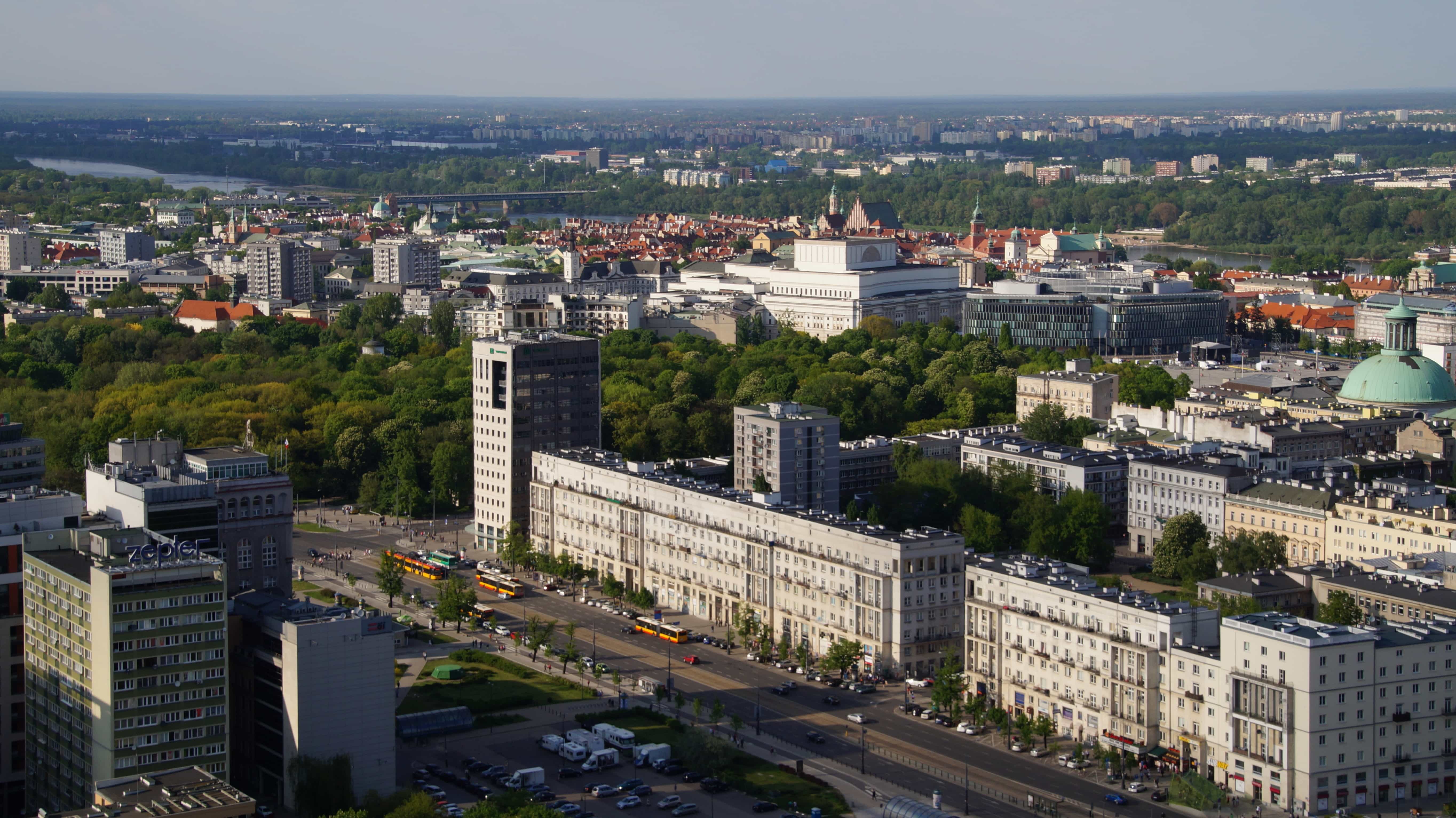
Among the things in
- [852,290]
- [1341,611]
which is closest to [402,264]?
[852,290]

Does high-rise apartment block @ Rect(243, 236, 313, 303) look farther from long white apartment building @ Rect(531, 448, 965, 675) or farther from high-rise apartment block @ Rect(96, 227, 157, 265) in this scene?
long white apartment building @ Rect(531, 448, 965, 675)

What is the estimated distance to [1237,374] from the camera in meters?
86.2

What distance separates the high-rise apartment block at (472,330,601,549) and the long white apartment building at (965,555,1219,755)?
1940cm

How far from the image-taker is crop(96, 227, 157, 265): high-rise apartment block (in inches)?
5704

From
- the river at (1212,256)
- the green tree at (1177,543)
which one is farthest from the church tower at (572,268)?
the green tree at (1177,543)

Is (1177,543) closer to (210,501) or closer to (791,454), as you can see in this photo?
(791,454)

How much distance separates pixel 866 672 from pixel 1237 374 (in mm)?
42146

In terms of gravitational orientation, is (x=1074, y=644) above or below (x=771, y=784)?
above

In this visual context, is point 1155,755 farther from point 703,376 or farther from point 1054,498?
point 703,376

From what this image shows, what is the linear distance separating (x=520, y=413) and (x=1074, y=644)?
80.3 feet

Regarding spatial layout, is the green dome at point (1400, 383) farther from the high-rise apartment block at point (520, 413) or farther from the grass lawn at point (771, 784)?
the grass lawn at point (771, 784)

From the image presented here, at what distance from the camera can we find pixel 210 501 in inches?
1785

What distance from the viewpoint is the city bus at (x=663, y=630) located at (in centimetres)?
5266

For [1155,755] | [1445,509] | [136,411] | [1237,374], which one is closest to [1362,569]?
[1445,509]
